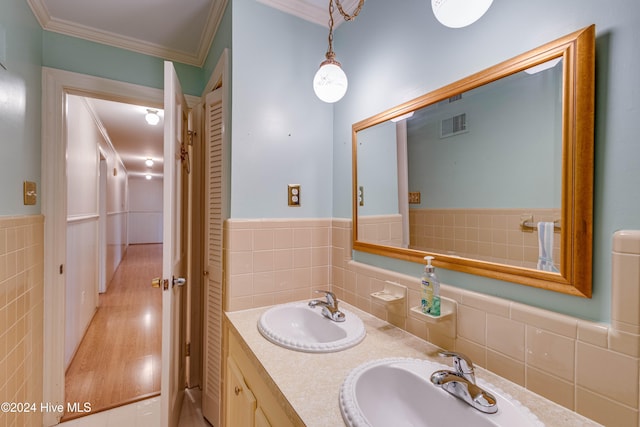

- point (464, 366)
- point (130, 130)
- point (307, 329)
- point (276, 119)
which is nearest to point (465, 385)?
point (464, 366)

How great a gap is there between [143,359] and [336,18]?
9.37ft

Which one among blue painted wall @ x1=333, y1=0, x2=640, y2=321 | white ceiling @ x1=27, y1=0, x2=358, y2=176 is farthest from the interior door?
blue painted wall @ x1=333, y1=0, x2=640, y2=321

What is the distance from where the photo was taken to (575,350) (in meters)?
0.62

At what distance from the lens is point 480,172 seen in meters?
0.85

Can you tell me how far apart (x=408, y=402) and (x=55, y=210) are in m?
2.04

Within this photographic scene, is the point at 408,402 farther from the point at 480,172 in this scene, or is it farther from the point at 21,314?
the point at 21,314

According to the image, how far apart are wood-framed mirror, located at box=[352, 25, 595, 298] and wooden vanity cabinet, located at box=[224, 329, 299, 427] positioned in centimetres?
66

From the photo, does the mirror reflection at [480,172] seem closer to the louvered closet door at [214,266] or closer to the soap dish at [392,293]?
the soap dish at [392,293]

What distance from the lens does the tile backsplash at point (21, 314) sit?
1.14 metres

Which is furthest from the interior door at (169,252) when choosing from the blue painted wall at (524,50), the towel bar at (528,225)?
the towel bar at (528,225)

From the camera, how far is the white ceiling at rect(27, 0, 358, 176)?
1398 millimetres

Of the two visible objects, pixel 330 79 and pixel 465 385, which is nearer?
pixel 465 385

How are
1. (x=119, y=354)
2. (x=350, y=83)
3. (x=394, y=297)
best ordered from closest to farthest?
1. (x=394, y=297)
2. (x=350, y=83)
3. (x=119, y=354)

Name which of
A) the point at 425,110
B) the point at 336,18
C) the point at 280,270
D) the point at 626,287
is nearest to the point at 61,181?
the point at 280,270
